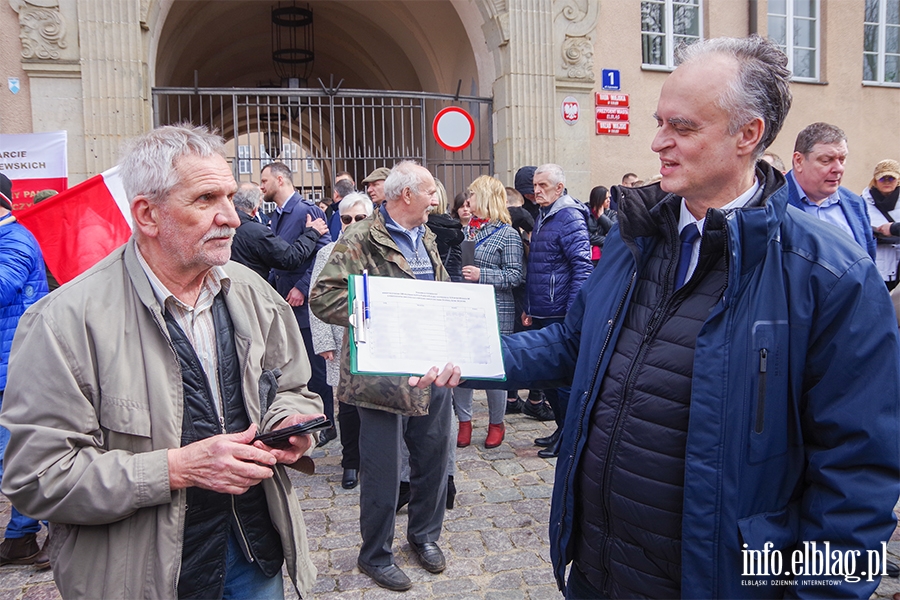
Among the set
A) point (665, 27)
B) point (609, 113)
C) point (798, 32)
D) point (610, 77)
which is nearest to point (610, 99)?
point (609, 113)

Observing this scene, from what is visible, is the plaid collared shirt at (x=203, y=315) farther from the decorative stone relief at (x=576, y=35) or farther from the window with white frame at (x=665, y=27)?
the window with white frame at (x=665, y=27)

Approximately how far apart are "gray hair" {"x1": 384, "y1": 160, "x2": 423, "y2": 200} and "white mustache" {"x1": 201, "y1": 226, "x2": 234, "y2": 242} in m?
1.78

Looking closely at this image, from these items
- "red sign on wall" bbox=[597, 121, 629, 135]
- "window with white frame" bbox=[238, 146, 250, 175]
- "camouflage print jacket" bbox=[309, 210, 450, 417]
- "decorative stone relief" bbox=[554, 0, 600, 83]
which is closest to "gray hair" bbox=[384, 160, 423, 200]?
"camouflage print jacket" bbox=[309, 210, 450, 417]

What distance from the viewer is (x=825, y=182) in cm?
404

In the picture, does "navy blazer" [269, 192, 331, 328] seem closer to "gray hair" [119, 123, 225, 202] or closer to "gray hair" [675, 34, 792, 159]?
"gray hair" [119, 123, 225, 202]

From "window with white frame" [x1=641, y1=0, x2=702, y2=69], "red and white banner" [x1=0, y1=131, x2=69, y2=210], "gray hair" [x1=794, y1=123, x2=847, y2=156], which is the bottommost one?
"gray hair" [x1=794, y1=123, x2=847, y2=156]

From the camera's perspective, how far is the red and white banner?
8094 millimetres

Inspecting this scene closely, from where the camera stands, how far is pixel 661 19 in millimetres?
11203

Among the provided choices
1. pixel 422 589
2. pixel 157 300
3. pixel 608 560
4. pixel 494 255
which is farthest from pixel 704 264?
pixel 494 255

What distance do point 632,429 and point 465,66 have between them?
40.5 feet

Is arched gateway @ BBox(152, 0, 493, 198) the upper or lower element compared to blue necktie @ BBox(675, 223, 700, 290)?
upper

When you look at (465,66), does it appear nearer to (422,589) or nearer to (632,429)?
(422,589)

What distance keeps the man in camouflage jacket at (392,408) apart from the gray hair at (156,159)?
164 centimetres

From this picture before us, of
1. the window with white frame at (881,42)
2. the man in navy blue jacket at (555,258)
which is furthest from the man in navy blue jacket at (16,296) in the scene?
the window with white frame at (881,42)
